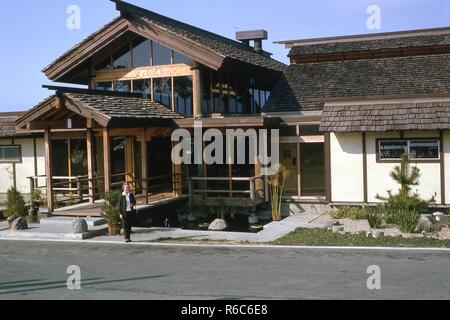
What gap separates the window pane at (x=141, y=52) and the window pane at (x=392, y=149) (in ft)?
31.4

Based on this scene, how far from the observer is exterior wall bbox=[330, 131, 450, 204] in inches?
652

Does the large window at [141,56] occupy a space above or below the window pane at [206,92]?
above

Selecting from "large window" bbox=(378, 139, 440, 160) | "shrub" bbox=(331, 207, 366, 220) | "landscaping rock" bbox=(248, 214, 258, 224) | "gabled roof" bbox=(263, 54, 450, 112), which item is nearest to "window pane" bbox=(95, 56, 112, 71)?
"gabled roof" bbox=(263, 54, 450, 112)

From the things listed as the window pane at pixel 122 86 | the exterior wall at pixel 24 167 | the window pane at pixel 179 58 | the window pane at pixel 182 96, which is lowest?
the exterior wall at pixel 24 167

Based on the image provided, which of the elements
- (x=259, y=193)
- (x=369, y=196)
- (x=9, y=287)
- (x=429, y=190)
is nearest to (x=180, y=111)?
(x=259, y=193)

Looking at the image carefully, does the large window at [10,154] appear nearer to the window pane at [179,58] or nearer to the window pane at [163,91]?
the window pane at [163,91]

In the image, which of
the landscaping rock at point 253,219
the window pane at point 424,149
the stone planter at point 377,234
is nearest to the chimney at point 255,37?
the landscaping rock at point 253,219

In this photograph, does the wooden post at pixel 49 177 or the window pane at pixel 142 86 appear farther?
the window pane at pixel 142 86

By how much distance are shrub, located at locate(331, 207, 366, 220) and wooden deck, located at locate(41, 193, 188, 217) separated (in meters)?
5.79

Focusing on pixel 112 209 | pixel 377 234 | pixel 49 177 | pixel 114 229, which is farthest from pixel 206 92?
pixel 377 234

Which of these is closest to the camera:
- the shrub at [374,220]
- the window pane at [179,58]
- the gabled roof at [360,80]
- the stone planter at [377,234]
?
the stone planter at [377,234]

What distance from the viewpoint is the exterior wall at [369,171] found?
16.6m

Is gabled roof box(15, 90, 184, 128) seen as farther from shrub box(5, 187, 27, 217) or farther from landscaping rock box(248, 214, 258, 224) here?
landscaping rock box(248, 214, 258, 224)

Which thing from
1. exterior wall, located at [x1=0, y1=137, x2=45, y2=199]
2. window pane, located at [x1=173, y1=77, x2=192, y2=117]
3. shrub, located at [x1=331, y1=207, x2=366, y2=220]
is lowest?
shrub, located at [x1=331, y1=207, x2=366, y2=220]
